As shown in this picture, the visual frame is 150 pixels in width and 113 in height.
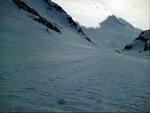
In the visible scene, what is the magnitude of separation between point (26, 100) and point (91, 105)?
7.10 ft

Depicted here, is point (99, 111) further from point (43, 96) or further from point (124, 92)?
point (124, 92)

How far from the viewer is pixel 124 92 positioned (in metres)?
11.6

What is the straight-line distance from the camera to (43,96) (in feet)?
29.2

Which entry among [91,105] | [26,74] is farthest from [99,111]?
[26,74]

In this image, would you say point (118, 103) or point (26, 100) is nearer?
point (26, 100)

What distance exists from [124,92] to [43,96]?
14.1 feet

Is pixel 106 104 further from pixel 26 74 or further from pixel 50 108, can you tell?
pixel 26 74

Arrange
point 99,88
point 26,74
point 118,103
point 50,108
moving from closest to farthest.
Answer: point 50,108, point 118,103, point 99,88, point 26,74

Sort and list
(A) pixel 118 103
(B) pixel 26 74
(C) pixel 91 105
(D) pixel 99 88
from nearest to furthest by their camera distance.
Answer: (C) pixel 91 105, (A) pixel 118 103, (D) pixel 99 88, (B) pixel 26 74

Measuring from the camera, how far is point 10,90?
29.7 ft


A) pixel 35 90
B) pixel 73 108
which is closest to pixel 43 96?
pixel 35 90

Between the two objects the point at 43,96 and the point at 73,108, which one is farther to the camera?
the point at 43,96

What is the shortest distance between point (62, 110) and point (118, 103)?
2594 millimetres

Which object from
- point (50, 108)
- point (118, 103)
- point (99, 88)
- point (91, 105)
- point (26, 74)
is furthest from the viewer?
point (26, 74)
